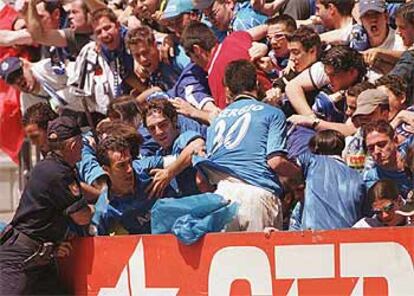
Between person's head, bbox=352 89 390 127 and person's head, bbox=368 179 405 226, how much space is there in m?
0.63

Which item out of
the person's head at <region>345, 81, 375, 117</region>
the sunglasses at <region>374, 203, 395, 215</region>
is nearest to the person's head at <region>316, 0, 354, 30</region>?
the person's head at <region>345, 81, 375, 117</region>

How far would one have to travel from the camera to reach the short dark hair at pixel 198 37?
930 cm

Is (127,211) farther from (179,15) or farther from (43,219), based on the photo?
(179,15)

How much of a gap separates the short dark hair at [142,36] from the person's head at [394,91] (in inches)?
82.8

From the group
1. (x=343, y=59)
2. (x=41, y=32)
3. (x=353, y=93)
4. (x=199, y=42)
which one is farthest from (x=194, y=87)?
(x=41, y=32)

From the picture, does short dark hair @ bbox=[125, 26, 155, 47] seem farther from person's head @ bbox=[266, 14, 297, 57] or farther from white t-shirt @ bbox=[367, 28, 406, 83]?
white t-shirt @ bbox=[367, 28, 406, 83]

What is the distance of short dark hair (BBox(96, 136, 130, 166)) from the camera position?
841 centimetres

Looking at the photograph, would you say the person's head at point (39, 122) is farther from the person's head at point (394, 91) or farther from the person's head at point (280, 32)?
the person's head at point (394, 91)

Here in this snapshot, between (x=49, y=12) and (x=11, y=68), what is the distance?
668 mm

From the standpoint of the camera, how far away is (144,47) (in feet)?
32.0

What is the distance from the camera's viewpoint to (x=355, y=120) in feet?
27.1

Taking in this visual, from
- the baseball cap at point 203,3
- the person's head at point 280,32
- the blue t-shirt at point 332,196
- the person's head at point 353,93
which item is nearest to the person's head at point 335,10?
the person's head at point 280,32

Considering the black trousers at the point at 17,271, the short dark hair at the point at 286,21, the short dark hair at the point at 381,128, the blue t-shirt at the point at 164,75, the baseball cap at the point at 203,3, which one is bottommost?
the black trousers at the point at 17,271

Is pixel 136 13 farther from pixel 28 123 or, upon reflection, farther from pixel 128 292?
pixel 128 292
